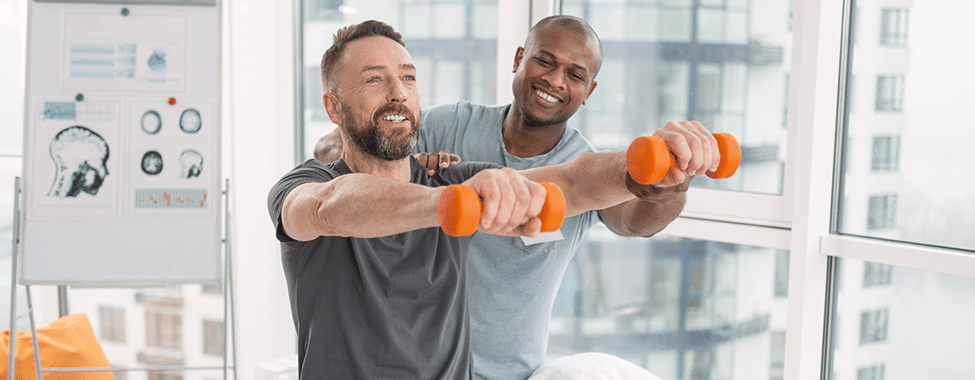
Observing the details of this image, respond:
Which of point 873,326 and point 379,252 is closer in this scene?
point 379,252

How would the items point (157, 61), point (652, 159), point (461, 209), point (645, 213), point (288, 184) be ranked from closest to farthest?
point (461, 209)
point (652, 159)
point (288, 184)
point (645, 213)
point (157, 61)

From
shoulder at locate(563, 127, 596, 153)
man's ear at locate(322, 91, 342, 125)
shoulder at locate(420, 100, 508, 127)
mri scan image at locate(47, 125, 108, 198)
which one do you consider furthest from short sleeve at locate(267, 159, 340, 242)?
mri scan image at locate(47, 125, 108, 198)

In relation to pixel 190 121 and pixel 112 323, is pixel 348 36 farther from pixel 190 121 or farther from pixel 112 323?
pixel 112 323

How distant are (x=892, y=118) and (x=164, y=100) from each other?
2364 mm

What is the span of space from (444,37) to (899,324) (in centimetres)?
220

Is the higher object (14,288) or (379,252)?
(379,252)

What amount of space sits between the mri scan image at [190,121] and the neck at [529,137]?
120cm

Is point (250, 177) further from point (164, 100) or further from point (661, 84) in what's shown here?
point (661, 84)

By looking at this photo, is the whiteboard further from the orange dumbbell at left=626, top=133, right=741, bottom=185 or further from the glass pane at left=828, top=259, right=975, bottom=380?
the glass pane at left=828, top=259, right=975, bottom=380

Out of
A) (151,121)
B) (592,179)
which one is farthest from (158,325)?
(592,179)

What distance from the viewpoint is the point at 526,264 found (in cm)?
173

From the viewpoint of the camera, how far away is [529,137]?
1.79 m

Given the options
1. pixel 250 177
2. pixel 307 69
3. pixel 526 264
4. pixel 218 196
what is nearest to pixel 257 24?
pixel 307 69

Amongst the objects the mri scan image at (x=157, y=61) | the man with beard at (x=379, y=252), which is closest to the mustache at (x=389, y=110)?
the man with beard at (x=379, y=252)
